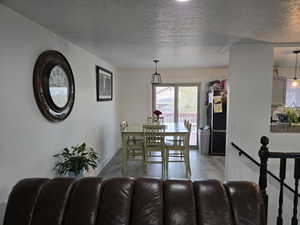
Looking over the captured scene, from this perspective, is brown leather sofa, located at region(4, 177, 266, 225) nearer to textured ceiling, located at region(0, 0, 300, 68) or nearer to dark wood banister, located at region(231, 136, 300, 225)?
dark wood banister, located at region(231, 136, 300, 225)

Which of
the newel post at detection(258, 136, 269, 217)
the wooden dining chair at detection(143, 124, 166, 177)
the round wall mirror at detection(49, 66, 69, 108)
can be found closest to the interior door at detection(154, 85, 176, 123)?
the wooden dining chair at detection(143, 124, 166, 177)

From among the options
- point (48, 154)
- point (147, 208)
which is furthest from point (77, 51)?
point (147, 208)

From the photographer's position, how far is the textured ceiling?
164cm

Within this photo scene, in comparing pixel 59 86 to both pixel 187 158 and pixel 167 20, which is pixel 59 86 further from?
pixel 187 158

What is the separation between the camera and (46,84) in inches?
88.2

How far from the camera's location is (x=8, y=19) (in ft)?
5.83

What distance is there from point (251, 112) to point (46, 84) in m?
2.82

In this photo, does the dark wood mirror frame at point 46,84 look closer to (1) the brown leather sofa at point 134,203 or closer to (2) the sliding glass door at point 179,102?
(1) the brown leather sofa at point 134,203

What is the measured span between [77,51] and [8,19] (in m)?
1.40

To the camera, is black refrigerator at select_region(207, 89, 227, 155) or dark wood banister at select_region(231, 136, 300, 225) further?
black refrigerator at select_region(207, 89, 227, 155)

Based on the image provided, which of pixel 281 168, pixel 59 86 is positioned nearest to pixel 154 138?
pixel 59 86

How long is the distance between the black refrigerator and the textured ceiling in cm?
212

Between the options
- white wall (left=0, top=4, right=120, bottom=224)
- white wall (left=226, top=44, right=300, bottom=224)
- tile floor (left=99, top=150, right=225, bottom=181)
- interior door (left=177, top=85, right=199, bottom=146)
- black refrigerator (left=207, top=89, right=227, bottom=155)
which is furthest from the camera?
interior door (left=177, top=85, right=199, bottom=146)

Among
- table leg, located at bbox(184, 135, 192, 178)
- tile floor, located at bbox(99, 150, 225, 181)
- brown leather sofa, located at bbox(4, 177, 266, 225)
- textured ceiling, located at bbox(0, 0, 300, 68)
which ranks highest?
textured ceiling, located at bbox(0, 0, 300, 68)
